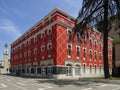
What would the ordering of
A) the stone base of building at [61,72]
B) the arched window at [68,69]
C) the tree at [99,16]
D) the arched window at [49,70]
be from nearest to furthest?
the tree at [99,16] → the stone base of building at [61,72] → the arched window at [49,70] → the arched window at [68,69]

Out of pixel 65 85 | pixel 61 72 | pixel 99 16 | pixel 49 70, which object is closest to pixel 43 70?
pixel 49 70

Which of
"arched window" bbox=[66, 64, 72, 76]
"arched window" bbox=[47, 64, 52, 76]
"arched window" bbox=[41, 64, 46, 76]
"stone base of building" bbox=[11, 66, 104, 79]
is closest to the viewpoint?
"stone base of building" bbox=[11, 66, 104, 79]

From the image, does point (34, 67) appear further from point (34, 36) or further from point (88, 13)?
point (88, 13)

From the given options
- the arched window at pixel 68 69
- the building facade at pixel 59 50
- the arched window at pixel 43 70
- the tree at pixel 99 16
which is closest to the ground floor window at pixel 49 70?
the building facade at pixel 59 50

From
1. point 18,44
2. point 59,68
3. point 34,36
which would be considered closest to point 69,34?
point 59,68

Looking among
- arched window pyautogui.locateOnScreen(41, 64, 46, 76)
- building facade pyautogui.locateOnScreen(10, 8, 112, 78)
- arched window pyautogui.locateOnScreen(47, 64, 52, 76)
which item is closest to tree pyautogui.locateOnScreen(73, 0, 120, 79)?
building facade pyautogui.locateOnScreen(10, 8, 112, 78)

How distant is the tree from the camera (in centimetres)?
2788

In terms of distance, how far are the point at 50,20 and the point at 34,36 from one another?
34.9ft

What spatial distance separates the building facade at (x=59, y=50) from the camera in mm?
41562

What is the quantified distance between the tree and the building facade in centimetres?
237

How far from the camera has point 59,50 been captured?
41.4 m

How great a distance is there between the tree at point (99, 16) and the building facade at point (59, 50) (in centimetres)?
237

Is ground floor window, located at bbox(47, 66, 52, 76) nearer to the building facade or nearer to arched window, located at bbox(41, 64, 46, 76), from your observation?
the building facade

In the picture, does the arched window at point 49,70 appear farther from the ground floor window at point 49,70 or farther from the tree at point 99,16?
the tree at point 99,16
